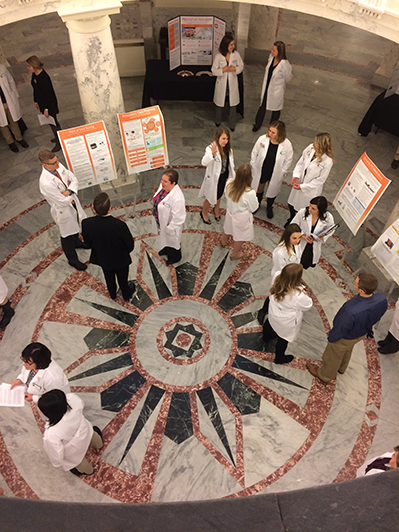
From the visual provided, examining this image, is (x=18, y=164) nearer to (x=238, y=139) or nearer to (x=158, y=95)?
(x=158, y=95)

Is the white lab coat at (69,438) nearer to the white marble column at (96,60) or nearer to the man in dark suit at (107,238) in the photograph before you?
the man in dark suit at (107,238)

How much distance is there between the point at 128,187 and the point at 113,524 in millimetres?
6196

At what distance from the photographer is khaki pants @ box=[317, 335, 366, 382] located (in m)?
4.34

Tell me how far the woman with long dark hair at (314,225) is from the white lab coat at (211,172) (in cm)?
A: 129

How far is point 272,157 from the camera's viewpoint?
587cm

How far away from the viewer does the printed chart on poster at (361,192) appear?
4.89m

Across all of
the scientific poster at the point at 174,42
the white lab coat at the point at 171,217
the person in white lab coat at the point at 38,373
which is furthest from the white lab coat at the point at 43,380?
the scientific poster at the point at 174,42

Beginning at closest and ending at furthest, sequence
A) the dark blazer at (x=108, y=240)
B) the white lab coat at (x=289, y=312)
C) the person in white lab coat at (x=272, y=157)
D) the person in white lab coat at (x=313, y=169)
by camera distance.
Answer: the white lab coat at (x=289, y=312) < the dark blazer at (x=108, y=240) < the person in white lab coat at (x=313, y=169) < the person in white lab coat at (x=272, y=157)

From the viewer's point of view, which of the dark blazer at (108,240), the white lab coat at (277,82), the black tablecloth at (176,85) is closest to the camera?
the dark blazer at (108,240)

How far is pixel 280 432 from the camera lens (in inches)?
178

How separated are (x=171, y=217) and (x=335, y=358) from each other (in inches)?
100

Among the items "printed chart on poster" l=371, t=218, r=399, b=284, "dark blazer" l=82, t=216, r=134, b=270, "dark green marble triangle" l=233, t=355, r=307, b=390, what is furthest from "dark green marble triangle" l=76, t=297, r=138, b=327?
"printed chart on poster" l=371, t=218, r=399, b=284

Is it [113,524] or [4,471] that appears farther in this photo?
[4,471]

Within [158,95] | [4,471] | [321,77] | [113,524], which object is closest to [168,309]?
[4,471]
